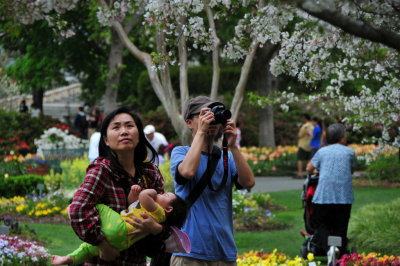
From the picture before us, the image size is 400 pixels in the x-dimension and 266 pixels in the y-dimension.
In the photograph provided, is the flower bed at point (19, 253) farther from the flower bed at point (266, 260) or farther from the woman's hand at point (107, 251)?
the woman's hand at point (107, 251)

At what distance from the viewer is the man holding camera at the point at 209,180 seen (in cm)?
381

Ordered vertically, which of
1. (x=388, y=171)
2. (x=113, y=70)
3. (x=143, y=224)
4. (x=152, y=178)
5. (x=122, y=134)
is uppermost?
(x=113, y=70)

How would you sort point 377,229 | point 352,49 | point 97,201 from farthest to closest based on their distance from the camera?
point 377,229 < point 352,49 < point 97,201

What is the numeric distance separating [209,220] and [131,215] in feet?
2.44

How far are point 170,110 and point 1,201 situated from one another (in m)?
4.10

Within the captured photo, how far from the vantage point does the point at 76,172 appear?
13500 millimetres

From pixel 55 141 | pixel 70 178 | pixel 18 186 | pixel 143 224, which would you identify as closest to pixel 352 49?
pixel 143 224

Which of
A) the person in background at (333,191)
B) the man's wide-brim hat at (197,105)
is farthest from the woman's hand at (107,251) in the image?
the person in background at (333,191)

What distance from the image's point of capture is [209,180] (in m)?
3.92

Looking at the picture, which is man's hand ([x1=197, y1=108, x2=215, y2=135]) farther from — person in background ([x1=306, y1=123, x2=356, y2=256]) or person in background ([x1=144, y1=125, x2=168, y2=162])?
person in background ([x1=144, y1=125, x2=168, y2=162])

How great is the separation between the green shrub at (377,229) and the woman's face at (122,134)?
584 cm

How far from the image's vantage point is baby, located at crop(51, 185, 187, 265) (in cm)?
328

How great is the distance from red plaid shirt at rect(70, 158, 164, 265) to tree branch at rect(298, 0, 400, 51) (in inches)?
56.7

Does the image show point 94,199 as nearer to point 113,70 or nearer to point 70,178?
point 70,178
